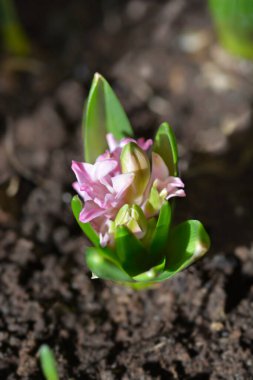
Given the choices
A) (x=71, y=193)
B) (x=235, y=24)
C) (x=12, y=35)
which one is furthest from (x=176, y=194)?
(x=12, y=35)

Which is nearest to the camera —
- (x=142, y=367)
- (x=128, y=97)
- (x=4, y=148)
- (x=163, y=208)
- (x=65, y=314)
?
(x=163, y=208)

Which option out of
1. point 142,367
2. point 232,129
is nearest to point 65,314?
point 142,367

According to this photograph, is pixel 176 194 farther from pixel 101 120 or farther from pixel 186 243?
pixel 101 120

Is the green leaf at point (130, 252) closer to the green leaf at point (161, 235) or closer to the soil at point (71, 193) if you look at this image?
the green leaf at point (161, 235)

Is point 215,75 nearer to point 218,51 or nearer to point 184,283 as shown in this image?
point 218,51

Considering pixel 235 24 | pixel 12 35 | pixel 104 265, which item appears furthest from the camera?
pixel 12 35

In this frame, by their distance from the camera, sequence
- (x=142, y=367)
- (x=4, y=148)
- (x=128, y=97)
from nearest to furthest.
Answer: (x=142, y=367) → (x=4, y=148) → (x=128, y=97)

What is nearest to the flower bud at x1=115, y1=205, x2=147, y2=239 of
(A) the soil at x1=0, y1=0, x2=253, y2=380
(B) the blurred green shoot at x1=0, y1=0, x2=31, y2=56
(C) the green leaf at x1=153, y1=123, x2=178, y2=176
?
(C) the green leaf at x1=153, y1=123, x2=178, y2=176

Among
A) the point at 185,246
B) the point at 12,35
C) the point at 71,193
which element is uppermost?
the point at 12,35
